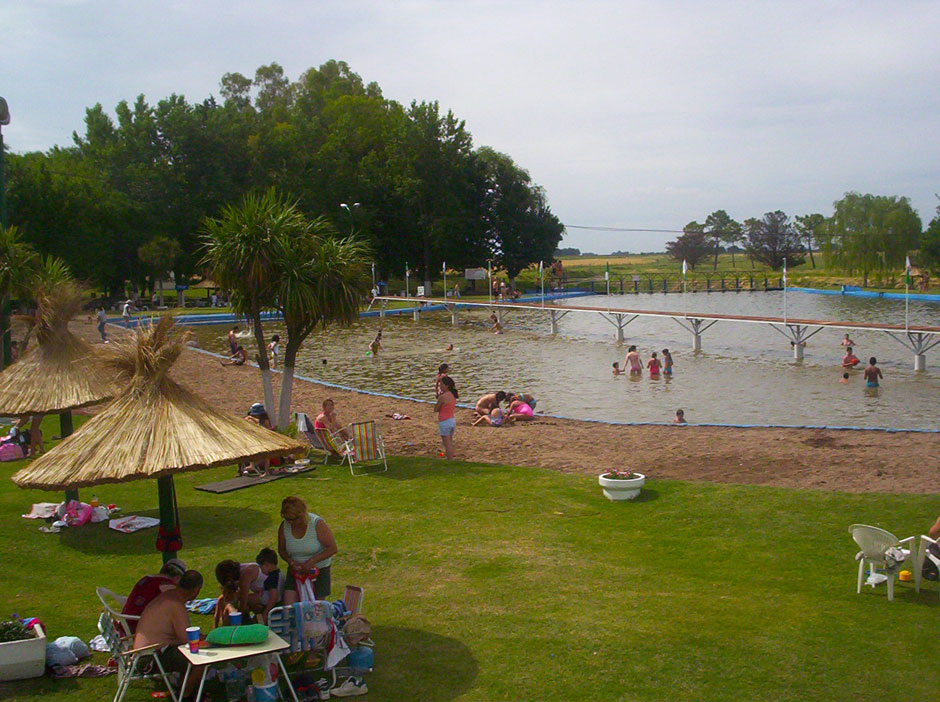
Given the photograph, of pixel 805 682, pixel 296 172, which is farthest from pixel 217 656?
pixel 296 172

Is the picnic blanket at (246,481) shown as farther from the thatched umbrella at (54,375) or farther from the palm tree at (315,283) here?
the palm tree at (315,283)

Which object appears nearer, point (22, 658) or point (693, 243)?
point (22, 658)

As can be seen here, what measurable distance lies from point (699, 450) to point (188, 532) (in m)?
7.74

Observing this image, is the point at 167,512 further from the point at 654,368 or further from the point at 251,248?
the point at 654,368

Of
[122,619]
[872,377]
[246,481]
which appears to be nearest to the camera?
[122,619]

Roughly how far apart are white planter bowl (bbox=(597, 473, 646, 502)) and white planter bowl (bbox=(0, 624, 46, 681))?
6306 mm

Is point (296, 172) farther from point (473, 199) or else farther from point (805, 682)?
point (805, 682)

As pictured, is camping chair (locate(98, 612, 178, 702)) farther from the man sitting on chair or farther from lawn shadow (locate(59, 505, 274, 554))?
the man sitting on chair

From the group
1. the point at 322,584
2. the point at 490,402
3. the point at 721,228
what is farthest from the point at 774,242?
the point at 322,584

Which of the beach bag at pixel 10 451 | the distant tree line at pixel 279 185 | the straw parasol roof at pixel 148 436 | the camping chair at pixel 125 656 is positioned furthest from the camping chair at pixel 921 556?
the distant tree line at pixel 279 185

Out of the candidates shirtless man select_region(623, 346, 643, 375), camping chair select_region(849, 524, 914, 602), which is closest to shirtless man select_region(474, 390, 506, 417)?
shirtless man select_region(623, 346, 643, 375)

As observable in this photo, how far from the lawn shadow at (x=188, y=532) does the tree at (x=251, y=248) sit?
13.7 feet

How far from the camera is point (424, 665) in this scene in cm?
594

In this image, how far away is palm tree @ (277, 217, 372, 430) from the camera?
506 inches
